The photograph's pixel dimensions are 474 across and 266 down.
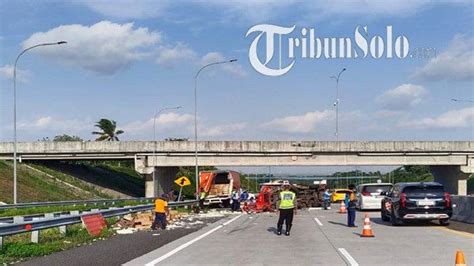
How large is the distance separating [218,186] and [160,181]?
60.4ft

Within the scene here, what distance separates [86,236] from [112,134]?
103 meters

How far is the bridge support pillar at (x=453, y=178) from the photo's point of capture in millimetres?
64562

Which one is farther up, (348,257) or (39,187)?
(348,257)

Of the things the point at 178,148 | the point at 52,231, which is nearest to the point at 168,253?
the point at 52,231

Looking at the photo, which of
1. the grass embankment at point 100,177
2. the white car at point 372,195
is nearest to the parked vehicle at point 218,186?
the white car at point 372,195

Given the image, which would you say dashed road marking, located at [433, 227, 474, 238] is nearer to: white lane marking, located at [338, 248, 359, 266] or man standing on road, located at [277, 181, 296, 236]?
man standing on road, located at [277, 181, 296, 236]

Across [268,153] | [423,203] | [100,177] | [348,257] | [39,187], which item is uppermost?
[268,153]

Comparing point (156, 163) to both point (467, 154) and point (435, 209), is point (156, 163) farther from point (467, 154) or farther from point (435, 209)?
point (435, 209)

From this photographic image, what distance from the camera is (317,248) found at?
16.2m

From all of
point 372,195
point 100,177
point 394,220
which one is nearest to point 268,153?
point 100,177

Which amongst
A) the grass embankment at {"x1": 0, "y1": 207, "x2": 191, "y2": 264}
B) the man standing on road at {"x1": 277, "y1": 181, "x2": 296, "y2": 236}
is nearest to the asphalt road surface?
the grass embankment at {"x1": 0, "y1": 207, "x2": 191, "y2": 264}

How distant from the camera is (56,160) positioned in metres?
68.8

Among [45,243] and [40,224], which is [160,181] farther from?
[40,224]

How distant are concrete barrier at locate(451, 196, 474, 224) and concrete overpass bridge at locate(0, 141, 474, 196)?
37.2m
